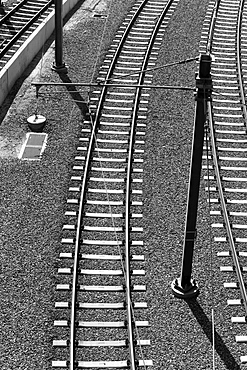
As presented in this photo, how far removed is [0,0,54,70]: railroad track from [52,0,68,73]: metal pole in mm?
1790

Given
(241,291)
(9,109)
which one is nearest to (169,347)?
(241,291)

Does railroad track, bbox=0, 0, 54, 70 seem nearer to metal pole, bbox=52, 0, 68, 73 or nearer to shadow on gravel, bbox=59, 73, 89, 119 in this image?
metal pole, bbox=52, 0, 68, 73

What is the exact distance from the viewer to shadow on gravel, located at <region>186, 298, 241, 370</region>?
13.2 metres

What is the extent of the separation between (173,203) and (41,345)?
559 cm

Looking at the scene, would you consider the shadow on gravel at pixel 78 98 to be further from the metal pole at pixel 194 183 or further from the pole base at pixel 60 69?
the metal pole at pixel 194 183

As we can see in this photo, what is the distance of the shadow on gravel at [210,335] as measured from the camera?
521 inches

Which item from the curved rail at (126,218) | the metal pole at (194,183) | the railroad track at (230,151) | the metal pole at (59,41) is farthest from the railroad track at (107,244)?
the railroad track at (230,151)

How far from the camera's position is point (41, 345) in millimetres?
13367

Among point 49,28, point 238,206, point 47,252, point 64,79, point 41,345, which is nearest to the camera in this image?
point 41,345

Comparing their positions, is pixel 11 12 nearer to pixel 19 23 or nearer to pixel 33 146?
pixel 19 23

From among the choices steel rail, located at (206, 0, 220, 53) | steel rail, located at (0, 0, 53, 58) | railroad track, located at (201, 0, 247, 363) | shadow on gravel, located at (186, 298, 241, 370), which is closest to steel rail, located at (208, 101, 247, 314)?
railroad track, located at (201, 0, 247, 363)

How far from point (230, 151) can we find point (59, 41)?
7166 mm

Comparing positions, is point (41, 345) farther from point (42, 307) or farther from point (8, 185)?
point (8, 185)

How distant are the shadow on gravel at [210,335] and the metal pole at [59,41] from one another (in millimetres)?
11509
